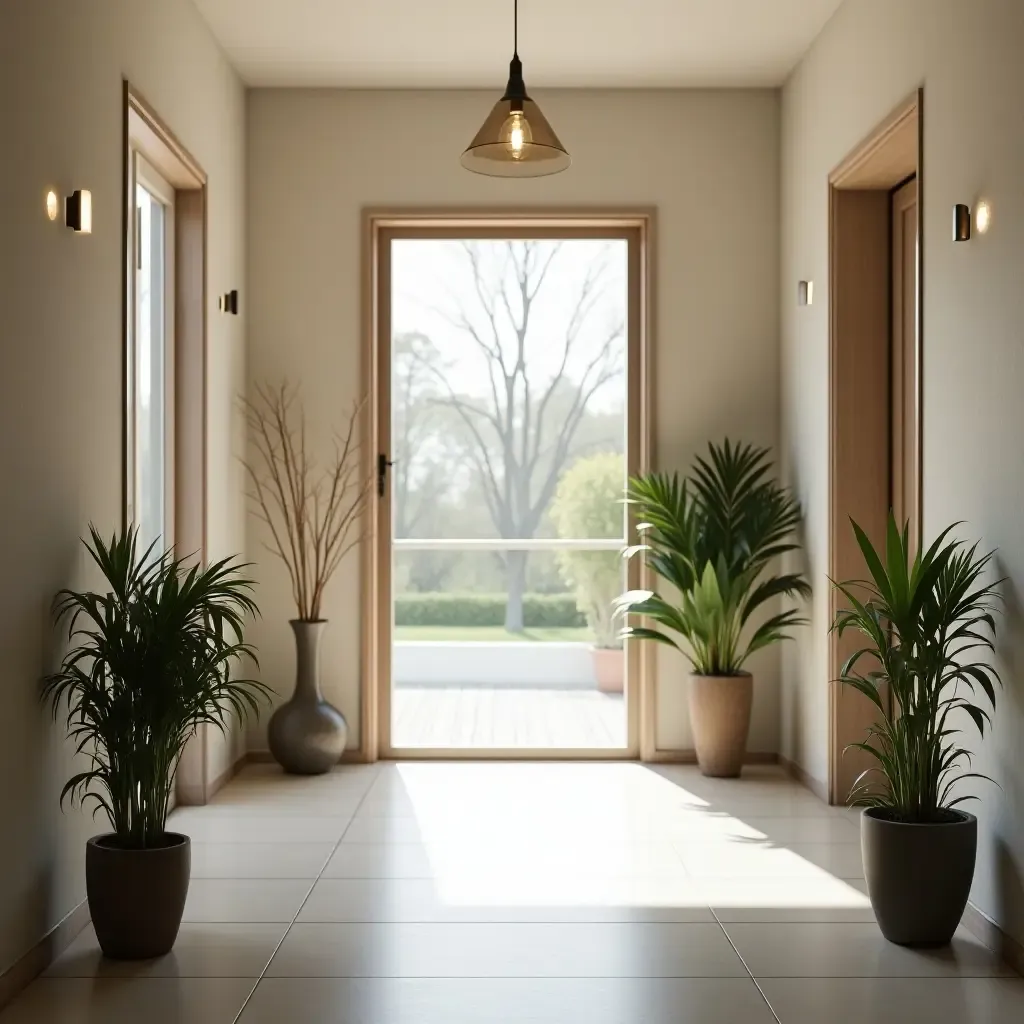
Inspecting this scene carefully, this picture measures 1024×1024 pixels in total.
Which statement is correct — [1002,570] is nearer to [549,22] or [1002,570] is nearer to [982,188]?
[982,188]

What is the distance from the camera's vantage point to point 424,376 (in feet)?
19.2

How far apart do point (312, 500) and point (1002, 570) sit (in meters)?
3.25

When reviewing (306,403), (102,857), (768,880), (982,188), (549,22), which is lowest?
(768,880)

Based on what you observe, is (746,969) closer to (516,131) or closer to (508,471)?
(516,131)

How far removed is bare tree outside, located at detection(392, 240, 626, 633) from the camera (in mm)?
5848

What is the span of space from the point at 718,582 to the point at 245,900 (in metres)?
2.39

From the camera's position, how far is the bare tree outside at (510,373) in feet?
19.2

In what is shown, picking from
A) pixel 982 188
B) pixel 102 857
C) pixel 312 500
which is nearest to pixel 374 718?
pixel 312 500

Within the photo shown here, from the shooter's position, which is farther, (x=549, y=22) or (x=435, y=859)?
(x=549, y=22)

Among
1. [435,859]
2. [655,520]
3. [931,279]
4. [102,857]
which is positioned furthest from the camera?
[655,520]

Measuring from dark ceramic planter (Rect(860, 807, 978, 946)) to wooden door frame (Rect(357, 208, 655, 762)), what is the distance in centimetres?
246

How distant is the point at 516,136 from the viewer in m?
3.75

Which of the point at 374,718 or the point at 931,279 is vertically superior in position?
the point at 931,279

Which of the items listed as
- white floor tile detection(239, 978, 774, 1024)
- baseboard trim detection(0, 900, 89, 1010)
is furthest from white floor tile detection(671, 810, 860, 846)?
baseboard trim detection(0, 900, 89, 1010)
